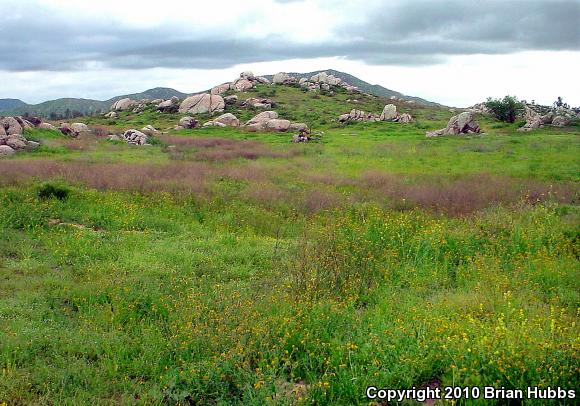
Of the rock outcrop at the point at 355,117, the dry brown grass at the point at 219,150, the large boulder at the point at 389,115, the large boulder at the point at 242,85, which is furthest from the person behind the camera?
the large boulder at the point at 242,85

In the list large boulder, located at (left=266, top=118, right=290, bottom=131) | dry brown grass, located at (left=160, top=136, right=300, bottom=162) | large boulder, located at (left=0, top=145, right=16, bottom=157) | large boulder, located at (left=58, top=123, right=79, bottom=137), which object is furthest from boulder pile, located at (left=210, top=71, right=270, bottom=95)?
large boulder, located at (left=0, top=145, right=16, bottom=157)

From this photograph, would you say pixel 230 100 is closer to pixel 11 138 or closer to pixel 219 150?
pixel 219 150

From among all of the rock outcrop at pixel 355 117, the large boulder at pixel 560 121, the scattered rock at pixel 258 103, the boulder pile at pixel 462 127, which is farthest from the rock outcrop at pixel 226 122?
the large boulder at pixel 560 121

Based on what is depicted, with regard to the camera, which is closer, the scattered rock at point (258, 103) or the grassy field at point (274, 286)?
the grassy field at point (274, 286)

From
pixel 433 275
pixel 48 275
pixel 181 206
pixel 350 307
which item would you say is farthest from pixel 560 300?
pixel 181 206

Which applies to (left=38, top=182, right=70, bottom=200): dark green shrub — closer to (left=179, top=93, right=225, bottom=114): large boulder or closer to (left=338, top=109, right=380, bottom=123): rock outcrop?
(left=338, top=109, right=380, bottom=123): rock outcrop

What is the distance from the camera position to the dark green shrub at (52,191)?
565 inches

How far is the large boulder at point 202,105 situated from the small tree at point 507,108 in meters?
34.7

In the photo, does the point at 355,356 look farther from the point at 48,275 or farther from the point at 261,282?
the point at 48,275

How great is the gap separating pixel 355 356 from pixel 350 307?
1739 millimetres

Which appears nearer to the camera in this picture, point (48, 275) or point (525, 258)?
point (48, 275)

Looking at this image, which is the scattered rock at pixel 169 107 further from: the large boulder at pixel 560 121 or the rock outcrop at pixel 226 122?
the large boulder at pixel 560 121

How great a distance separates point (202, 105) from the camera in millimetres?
70000

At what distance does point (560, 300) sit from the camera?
7914 millimetres
